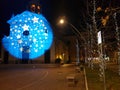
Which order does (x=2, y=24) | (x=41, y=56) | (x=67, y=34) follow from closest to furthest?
1. (x=2, y=24)
2. (x=41, y=56)
3. (x=67, y=34)

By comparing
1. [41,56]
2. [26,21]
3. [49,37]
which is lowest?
[41,56]

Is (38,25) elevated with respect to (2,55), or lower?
elevated

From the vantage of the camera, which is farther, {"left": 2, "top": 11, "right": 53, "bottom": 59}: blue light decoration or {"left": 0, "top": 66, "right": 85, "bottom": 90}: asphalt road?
{"left": 2, "top": 11, "right": 53, "bottom": 59}: blue light decoration

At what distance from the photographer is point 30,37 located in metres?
79.0

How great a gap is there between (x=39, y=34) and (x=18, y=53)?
28.7 ft

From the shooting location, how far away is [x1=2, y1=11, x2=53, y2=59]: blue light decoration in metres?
77.8

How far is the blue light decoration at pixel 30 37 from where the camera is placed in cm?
7781

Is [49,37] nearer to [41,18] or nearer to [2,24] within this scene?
[41,18]

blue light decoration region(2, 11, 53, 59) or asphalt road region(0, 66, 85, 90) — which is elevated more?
blue light decoration region(2, 11, 53, 59)

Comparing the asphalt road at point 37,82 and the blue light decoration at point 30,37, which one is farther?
the blue light decoration at point 30,37

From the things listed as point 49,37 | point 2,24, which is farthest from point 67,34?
point 2,24

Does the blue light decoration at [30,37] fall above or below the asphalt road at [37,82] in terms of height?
above

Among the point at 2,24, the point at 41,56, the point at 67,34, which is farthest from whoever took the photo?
the point at 67,34

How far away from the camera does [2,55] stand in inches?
3172
